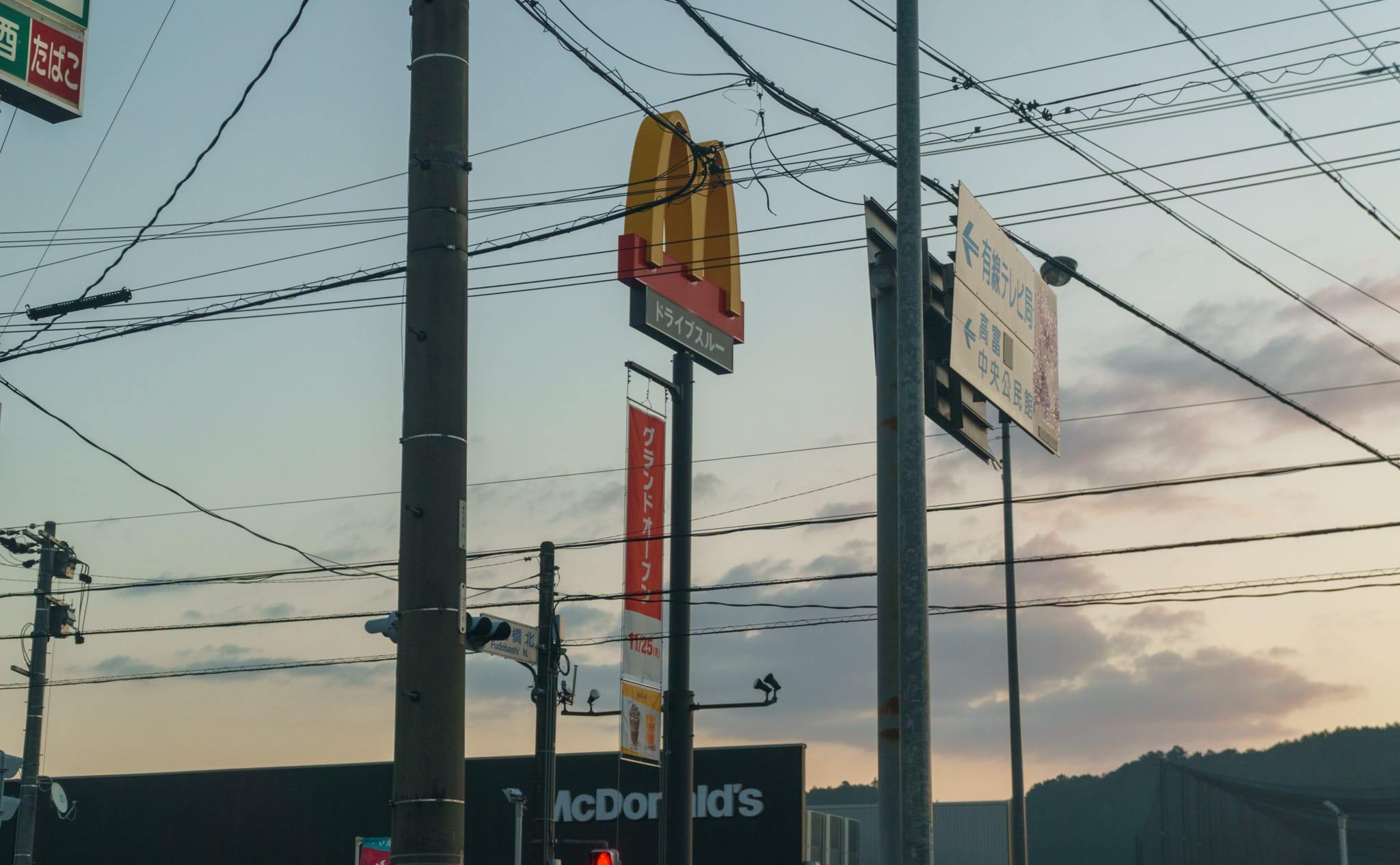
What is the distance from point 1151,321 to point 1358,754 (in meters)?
76.4

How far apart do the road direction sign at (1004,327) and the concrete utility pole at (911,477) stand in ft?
4.18

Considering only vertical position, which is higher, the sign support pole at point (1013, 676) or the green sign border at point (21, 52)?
the green sign border at point (21, 52)

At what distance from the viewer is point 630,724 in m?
23.0

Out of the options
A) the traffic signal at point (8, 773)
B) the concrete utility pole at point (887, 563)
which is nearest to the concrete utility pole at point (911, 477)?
the concrete utility pole at point (887, 563)

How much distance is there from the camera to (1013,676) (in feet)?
84.4

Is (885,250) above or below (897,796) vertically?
above

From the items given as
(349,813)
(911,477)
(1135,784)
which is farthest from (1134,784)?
(911,477)

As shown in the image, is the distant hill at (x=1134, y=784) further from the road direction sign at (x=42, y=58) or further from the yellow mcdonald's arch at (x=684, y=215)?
the road direction sign at (x=42, y=58)

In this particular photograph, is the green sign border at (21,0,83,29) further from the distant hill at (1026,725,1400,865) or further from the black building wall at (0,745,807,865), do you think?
the distant hill at (1026,725,1400,865)

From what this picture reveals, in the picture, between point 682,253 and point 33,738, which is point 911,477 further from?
point 33,738

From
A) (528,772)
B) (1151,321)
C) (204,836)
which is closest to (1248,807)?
(528,772)

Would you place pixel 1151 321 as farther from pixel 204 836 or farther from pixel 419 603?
pixel 204 836

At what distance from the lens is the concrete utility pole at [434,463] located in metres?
9.03

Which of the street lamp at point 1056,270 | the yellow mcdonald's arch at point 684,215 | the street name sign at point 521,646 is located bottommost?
the street name sign at point 521,646
